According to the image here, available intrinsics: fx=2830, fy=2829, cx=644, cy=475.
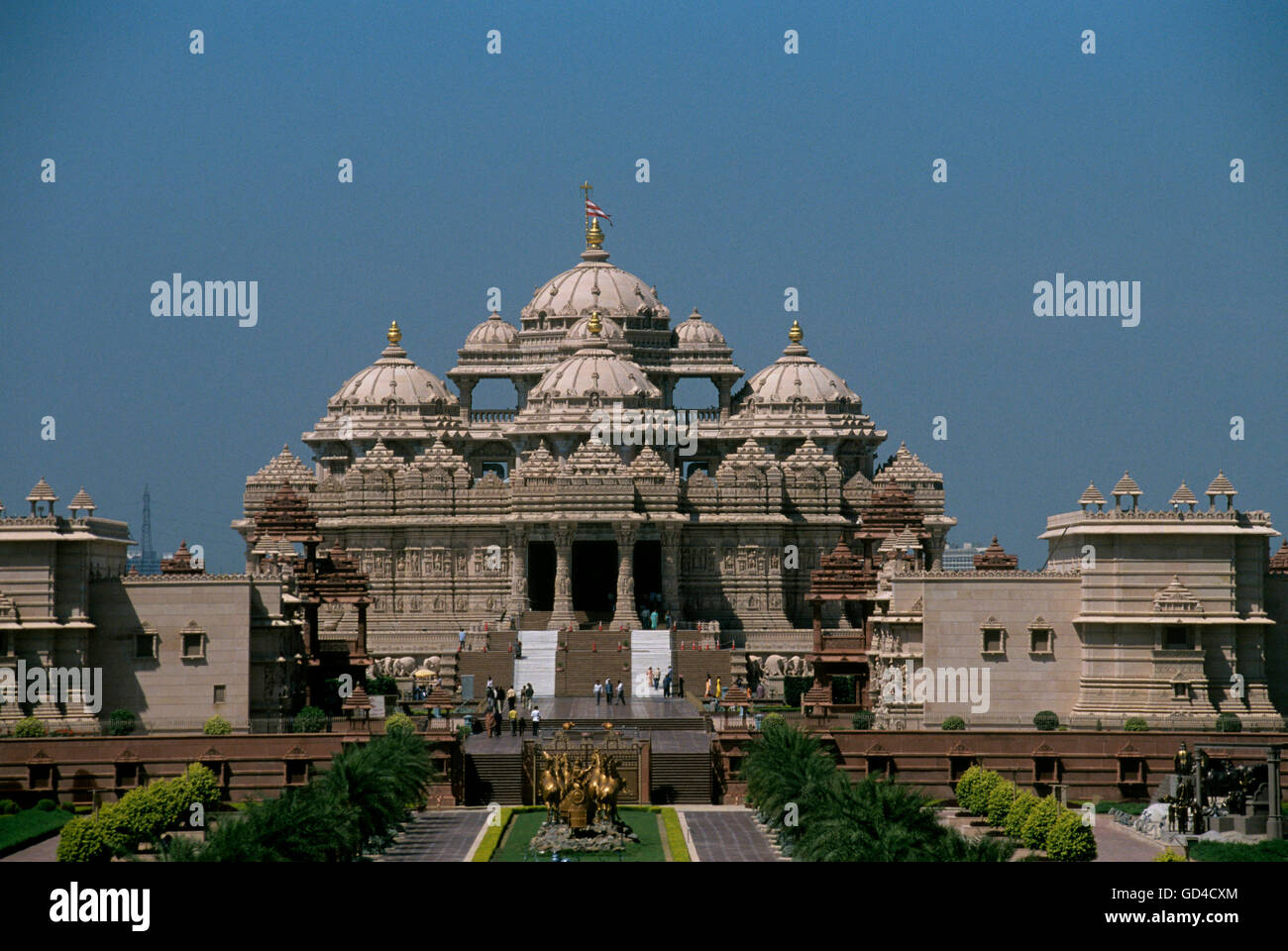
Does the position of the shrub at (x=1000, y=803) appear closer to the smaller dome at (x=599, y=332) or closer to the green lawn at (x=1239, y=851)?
the green lawn at (x=1239, y=851)

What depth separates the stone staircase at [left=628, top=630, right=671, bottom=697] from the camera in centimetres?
9125

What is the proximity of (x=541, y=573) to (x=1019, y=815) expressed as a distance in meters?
51.9

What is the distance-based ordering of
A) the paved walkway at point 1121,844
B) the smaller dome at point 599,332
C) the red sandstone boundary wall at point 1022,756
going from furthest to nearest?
the smaller dome at point 599,332
the red sandstone boundary wall at point 1022,756
the paved walkway at point 1121,844

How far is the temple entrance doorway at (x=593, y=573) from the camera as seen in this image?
109m

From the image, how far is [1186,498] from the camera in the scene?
78125 millimetres

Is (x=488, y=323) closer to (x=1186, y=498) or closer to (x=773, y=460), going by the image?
(x=773, y=460)

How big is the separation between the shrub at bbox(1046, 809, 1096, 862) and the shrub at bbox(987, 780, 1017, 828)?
17.6 feet

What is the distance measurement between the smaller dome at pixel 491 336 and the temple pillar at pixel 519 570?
2101cm

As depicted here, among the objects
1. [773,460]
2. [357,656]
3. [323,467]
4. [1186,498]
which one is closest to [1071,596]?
[1186,498]

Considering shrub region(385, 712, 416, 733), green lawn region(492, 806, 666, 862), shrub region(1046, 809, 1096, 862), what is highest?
shrub region(385, 712, 416, 733)

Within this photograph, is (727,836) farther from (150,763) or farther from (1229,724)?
(1229,724)

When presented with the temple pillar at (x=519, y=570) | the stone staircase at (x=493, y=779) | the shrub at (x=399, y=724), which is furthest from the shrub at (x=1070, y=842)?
the temple pillar at (x=519, y=570)

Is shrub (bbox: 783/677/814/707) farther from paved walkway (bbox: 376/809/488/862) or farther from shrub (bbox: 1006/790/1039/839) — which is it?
shrub (bbox: 1006/790/1039/839)

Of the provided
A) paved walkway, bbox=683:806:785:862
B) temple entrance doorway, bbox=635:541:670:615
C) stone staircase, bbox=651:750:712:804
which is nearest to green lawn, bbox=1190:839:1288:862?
paved walkway, bbox=683:806:785:862
